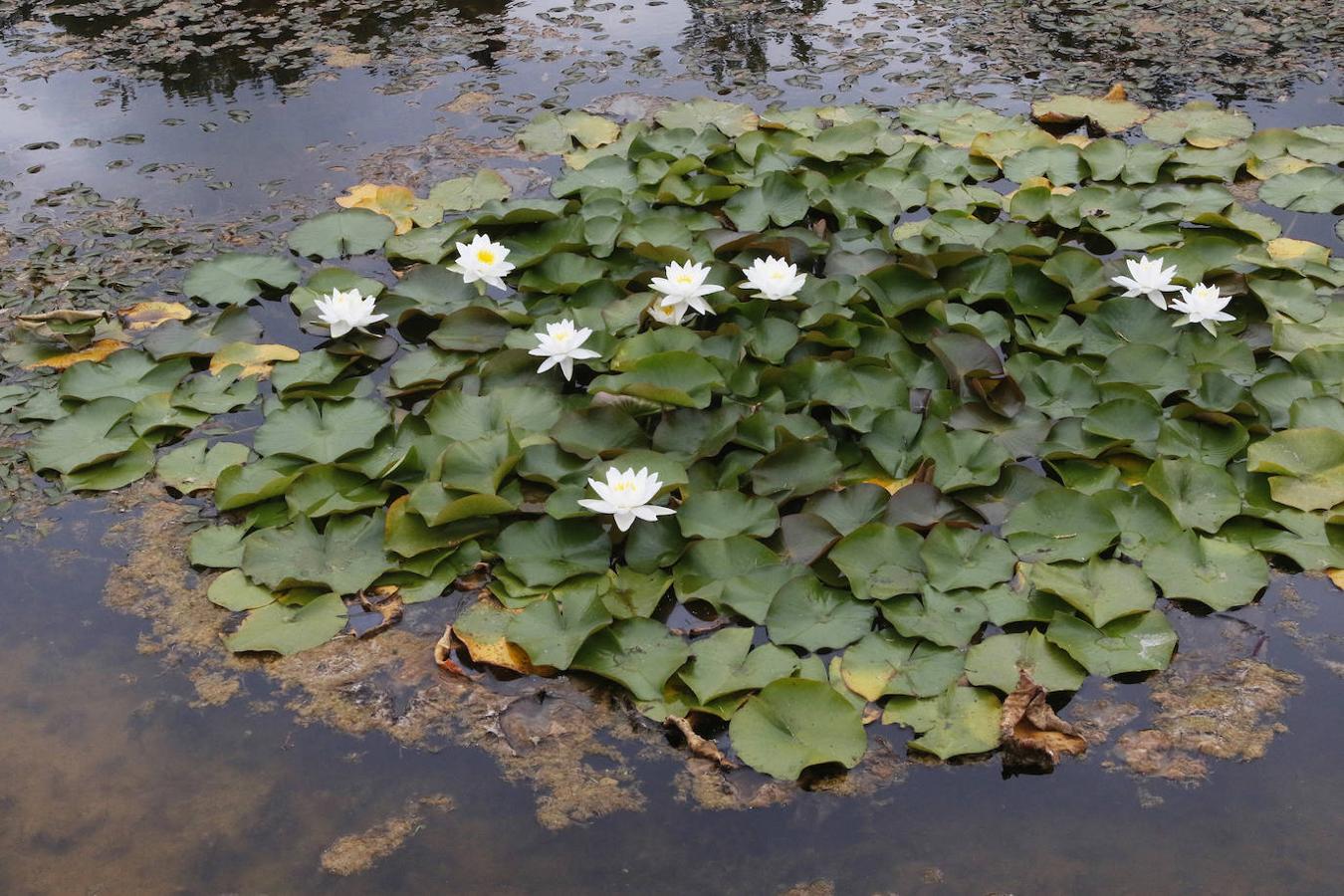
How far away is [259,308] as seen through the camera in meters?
4.18

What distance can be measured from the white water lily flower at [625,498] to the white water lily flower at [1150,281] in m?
1.78

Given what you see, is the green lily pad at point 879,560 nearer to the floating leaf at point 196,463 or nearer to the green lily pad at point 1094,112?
the floating leaf at point 196,463

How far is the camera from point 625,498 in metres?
2.88

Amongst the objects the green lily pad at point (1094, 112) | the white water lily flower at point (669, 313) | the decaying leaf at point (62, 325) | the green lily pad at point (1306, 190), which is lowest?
A: the decaying leaf at point (62, 325)

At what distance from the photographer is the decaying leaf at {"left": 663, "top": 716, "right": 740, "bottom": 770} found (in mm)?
2520

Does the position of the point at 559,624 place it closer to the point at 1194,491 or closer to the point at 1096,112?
the point at 1194,491

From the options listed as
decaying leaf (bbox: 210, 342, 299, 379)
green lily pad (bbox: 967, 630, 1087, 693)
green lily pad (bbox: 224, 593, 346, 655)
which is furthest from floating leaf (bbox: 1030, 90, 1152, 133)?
green lily pad (bbox: 224, 593, 346, 655)

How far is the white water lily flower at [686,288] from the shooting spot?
3500mm

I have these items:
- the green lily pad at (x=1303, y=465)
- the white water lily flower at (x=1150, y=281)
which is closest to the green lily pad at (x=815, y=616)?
the green lily pad at (x=1303, y=465)

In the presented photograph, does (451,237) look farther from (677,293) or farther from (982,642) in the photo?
(982,642)

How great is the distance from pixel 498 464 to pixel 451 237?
153 cm

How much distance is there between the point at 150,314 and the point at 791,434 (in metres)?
2.55

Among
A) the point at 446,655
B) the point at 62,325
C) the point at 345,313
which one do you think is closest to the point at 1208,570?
the point at 446,655

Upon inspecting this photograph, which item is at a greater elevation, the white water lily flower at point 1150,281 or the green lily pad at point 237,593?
the white water lily flower at point 1150,281
